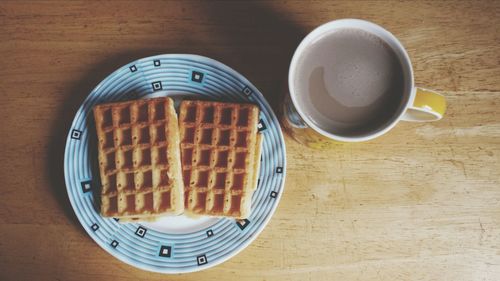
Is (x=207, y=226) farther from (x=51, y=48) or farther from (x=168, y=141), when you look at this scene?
(x=51, y=48)

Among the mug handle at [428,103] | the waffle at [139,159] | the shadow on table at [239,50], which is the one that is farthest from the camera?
the shadow on table at [239,50]

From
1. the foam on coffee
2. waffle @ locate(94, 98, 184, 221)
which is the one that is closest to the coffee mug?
the foam on coffee

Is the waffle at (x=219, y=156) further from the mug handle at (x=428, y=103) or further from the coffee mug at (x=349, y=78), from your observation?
the mug handle at (x=428, y=103)

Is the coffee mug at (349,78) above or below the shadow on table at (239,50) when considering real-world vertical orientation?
below

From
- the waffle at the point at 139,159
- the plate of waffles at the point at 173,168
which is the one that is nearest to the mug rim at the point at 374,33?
the plate of waffles at the point at 173,168

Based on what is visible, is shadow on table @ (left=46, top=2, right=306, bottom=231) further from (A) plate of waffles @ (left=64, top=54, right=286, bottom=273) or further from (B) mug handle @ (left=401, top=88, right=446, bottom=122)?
(B) mug handle @ (left=401, top=88, right=446, bottom=122)

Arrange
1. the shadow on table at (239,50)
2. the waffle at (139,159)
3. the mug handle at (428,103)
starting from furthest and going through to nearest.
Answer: the shadow on table at (239,50) < the waffle at (139,159) < the mug handle at (428,103)

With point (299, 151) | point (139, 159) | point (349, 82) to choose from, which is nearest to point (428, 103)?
point (349, 82)
